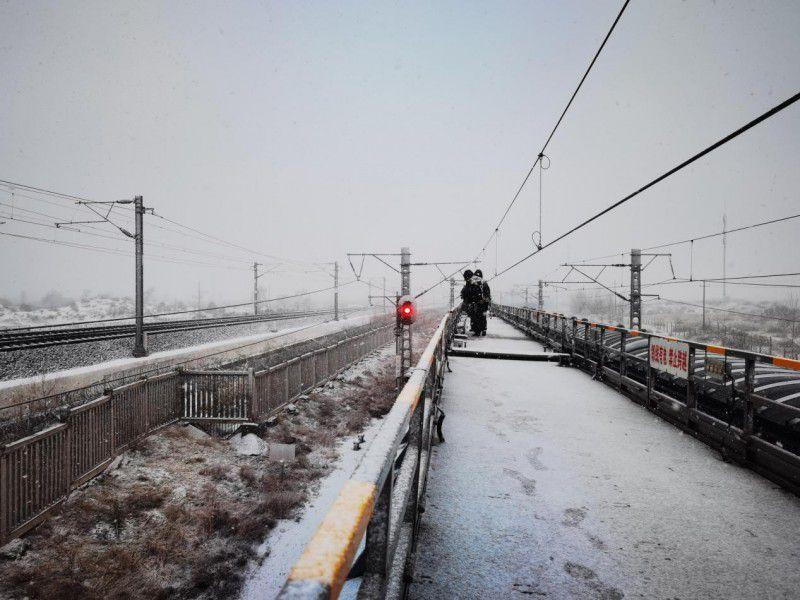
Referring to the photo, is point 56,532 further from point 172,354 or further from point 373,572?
point 172,354

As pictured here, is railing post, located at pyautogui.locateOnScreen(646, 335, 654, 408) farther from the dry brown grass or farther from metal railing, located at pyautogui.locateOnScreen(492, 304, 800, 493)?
the dry brown grass

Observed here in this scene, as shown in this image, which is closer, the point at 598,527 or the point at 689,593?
the point at 689,593

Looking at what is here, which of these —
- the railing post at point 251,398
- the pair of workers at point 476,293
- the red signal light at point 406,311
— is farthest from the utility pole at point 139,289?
the pair of workers at point 476,293

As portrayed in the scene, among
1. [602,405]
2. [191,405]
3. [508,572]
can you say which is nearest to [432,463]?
[508,572]

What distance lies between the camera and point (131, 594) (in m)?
5.52

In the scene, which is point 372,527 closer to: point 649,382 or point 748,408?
point 748,408

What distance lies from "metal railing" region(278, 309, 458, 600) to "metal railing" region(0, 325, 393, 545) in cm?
727

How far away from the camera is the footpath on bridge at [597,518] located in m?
2.25

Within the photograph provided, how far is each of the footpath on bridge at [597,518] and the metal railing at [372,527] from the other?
2.17 ft

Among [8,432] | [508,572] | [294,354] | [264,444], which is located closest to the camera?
[508,572]

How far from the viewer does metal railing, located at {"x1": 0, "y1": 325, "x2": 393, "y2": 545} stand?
6156 mm

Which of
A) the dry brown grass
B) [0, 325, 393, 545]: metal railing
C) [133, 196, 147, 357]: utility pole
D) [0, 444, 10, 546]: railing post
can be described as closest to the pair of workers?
the dry brown grass

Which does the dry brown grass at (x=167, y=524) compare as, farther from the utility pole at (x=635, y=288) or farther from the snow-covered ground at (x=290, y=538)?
the utility pole at (x=635, y=288)

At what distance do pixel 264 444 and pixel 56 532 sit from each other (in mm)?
4877
